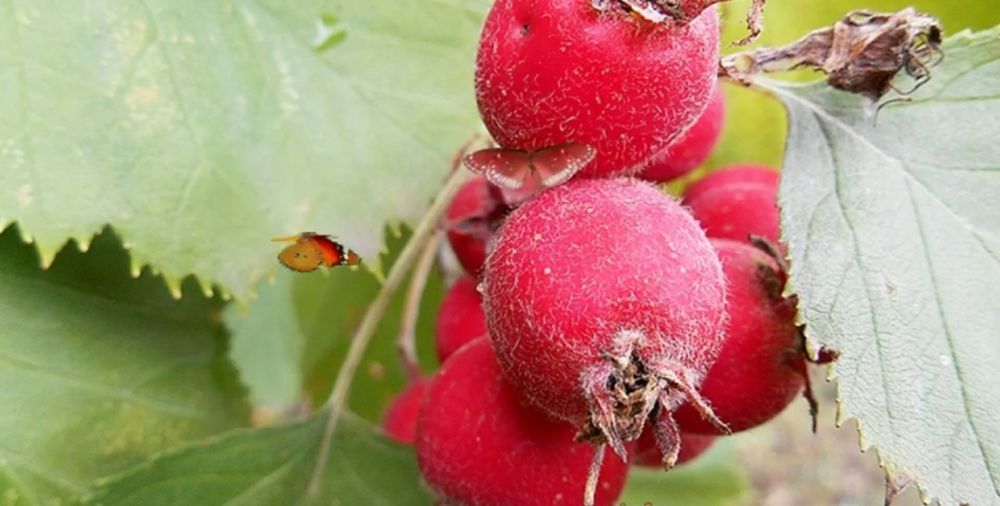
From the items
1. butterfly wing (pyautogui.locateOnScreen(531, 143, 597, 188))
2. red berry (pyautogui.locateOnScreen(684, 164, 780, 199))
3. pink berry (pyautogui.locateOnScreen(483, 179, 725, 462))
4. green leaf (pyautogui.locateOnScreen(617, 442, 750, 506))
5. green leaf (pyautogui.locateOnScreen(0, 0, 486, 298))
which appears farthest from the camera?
green leaf (pyautogui.locateOnScreen(617, 442, 750, 506))

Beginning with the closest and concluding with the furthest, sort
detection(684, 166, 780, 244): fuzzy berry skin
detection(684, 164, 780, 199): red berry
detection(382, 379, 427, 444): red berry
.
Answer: detection(684, 166, 780, 244): fuzzy berry skin → detection(684, 164, 780, 199): red berry → detection(382, 379, 427, 444): red berry

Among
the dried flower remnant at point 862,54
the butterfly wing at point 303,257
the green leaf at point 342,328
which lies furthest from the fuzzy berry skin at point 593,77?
the green leaf at point 342,328

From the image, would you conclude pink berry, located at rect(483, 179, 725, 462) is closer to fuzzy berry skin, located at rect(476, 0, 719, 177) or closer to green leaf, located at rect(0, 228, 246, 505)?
fuzzy berry skin, located at rect(476, 0, 719, 177)

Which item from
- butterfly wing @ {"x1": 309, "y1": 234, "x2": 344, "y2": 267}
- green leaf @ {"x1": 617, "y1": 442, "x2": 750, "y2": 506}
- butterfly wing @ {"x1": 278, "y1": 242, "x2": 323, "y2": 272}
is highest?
butterfly wing @ {"x1": 309, "y1": 234, "x2": 344, "y2": 267}

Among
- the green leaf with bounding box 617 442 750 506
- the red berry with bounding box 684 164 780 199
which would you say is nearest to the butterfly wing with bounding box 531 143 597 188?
the red berry with bounding box 684 164 780 199

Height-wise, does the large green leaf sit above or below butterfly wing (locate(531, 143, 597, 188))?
below

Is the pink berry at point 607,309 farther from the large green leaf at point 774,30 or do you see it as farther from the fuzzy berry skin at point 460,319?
the large green leaf at point 774,30

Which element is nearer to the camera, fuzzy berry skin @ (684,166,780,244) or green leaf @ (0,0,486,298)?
green leaf @ (0,0,486,298)
